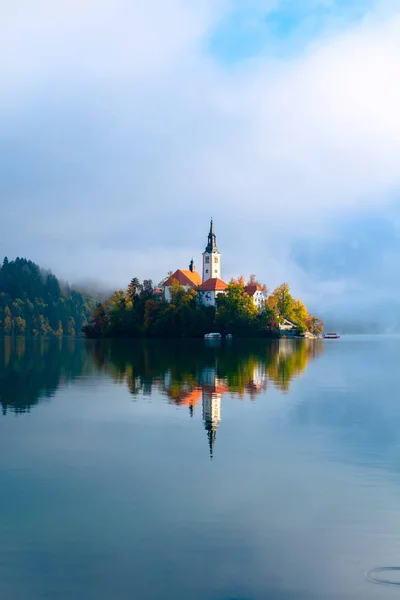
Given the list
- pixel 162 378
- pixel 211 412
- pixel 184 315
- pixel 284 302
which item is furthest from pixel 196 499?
pixel 284 302

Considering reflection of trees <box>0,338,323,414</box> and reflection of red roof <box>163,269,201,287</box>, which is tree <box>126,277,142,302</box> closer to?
reflection of red roof <box>163,269,201,287</box>

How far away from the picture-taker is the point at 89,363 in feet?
186

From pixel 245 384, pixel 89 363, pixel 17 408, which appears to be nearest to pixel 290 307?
pixel 89 363

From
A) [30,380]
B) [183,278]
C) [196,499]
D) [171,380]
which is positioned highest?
[183,278]

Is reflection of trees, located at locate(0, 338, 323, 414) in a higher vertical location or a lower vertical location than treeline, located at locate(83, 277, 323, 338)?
lower

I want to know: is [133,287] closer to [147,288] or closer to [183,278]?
[147,288]

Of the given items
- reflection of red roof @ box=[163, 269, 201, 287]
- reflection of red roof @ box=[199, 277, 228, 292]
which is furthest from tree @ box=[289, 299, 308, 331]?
reflection of red roof @ box=[163, 269, 201, 287]

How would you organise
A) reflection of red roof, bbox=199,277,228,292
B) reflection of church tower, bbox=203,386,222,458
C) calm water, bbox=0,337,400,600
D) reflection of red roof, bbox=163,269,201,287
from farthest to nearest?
reflection of red roof, bbox=163,269,201,287 → reflection of red roof, bbox=199,277,228,292 → reflection of church tower, bbox=203,386,222,458 → calm water, bbox=0,337,400,600

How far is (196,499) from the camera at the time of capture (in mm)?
13938

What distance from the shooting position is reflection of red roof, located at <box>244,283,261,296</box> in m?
167

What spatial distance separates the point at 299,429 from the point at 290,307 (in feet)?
477

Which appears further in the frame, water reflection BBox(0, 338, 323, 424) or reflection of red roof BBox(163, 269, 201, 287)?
reflection of red roof BBox(163, 269, 201, 287)

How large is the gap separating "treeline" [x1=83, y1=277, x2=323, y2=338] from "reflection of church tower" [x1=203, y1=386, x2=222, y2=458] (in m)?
114

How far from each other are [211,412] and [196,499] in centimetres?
1223
